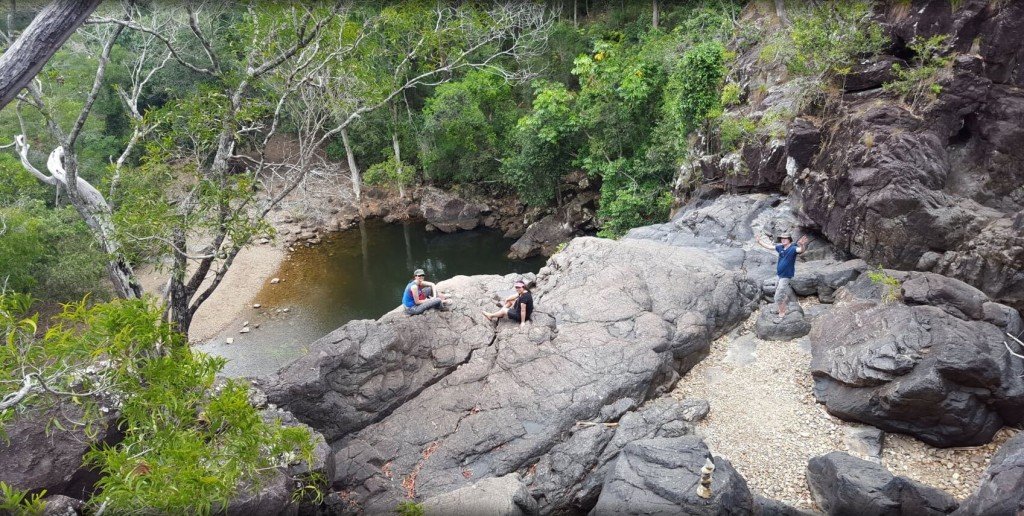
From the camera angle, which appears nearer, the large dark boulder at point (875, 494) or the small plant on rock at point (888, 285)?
the large dark boulder at point (875, 494)

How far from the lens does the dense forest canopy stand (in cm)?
427

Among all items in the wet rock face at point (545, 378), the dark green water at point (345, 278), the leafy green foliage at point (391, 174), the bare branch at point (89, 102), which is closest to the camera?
the bare branch at point (89, 102)

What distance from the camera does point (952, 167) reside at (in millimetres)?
9258

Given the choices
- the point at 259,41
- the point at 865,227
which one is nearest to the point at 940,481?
the point at 865,227

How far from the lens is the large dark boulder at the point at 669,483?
5270 millimetres

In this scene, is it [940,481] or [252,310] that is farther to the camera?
[252,310]

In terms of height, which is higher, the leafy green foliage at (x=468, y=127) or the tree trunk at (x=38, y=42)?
the tree trunk at (x=38, y=42)

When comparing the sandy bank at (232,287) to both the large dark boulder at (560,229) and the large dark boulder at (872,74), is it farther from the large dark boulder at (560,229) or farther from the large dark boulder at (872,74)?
the large dark boulder at (872,74)

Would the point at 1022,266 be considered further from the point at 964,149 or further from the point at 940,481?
the point at 940,481

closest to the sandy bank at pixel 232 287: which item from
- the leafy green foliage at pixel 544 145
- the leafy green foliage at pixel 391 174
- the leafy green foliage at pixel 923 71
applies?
the leafy green foliage at pixel 391 174

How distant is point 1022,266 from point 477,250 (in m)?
16.5

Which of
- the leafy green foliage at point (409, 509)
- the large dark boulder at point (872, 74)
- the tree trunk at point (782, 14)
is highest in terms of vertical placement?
the tree trunk at point (782, 14)

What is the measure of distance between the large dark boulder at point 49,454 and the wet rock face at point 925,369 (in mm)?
7911

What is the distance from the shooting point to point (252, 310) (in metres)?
17.1
